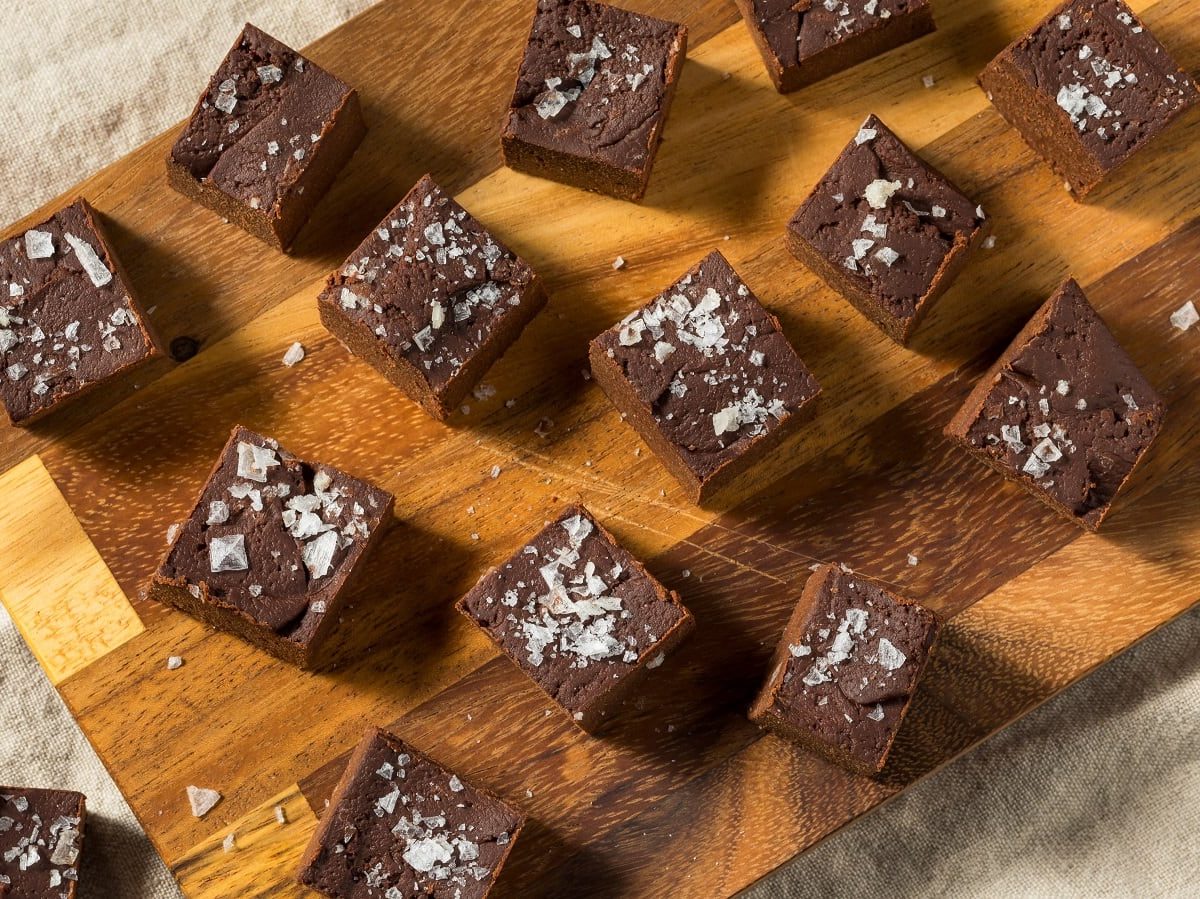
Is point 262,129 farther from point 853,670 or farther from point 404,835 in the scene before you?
point 853,670

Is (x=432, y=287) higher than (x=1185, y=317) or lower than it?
higher

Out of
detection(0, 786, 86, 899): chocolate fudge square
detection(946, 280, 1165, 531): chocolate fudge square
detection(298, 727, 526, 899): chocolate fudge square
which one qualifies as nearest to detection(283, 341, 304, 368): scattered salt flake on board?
detection(298, 727, 526, 899): chocolate fudge square

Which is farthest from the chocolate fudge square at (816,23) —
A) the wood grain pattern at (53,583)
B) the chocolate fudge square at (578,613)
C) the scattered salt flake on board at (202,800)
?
the scattered salt flake on board at (202,800)

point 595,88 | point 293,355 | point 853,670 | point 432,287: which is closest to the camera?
point 853,670

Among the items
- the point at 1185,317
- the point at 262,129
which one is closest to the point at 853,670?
the point at 1185,317

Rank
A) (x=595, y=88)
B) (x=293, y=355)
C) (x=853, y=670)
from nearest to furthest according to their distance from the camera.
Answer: (x=853, y=670), (x=595, y=88), (x=293, y=355)

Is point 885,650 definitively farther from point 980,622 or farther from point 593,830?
point 593,830
